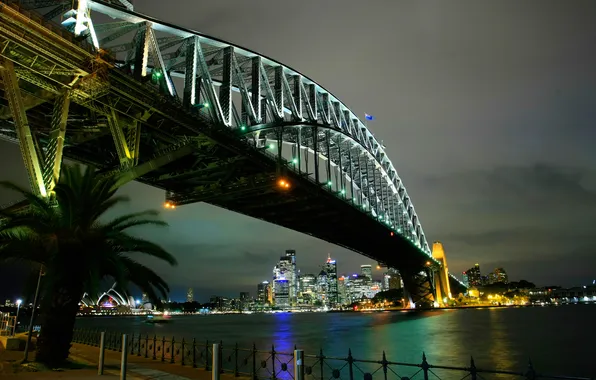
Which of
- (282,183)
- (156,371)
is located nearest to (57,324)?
(156,371)

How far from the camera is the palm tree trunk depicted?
14750 millimetres

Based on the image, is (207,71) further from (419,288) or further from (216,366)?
(419,288)

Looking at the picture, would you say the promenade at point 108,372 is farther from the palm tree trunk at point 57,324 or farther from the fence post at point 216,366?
the fence post at point 216,366

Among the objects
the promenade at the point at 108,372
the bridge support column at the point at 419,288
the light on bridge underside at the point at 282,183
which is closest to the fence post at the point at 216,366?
the promenade at the point at 108,372

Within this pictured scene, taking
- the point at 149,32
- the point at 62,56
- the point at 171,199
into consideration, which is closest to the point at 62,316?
the point at 62,56

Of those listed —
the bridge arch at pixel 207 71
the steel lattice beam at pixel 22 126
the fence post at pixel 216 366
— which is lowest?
the fence post at pixel 216 366

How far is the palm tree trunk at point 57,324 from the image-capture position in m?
14.8

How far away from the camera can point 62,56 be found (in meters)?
18.1

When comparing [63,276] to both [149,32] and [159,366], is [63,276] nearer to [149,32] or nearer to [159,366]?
[159,366]

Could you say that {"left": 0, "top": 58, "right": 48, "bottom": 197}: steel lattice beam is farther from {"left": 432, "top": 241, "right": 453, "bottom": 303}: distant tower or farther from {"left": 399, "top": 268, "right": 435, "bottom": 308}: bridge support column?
{"left": 432, "top": 241, "right": 453, "bottom": 303}: distant tower

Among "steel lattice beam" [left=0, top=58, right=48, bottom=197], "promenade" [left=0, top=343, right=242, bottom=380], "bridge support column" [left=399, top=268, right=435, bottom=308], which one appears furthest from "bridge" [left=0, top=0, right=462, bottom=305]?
"bridge support column" [left=399, top=268, right=435, bottom=308]

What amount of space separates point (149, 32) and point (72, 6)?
6331 mm

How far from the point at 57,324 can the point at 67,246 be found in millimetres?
2722

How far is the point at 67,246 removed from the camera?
14.7 metres
